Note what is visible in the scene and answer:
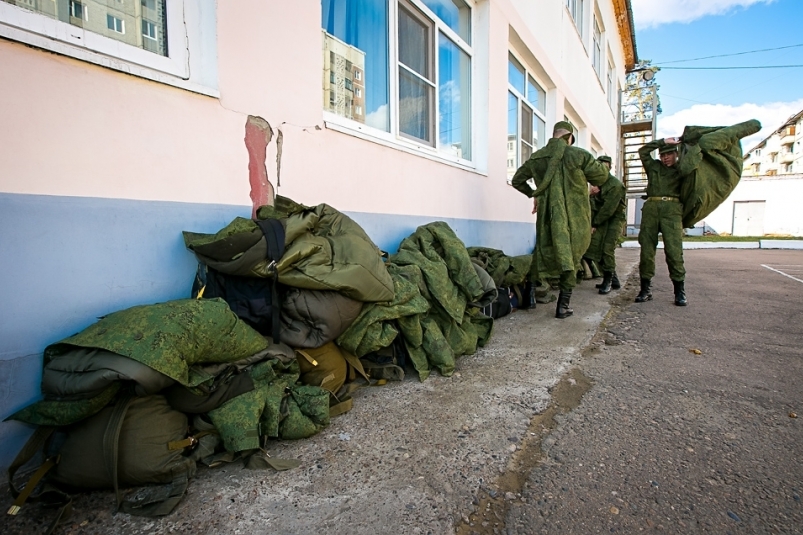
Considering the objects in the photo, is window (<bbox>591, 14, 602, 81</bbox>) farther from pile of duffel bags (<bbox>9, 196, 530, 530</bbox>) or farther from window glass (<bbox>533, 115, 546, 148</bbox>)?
pile of duffel bags (<bbox>9, 196, 530, 530</bbox>)

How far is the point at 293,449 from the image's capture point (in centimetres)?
171

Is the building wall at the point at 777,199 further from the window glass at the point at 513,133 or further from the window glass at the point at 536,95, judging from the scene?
the window glass at the point at 513,133

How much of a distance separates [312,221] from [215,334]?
→ 74 cm

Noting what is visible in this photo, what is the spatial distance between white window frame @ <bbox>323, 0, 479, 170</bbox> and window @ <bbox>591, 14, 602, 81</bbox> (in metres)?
8.31

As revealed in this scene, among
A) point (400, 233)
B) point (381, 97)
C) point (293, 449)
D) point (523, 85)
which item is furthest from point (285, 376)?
point (523, 85)

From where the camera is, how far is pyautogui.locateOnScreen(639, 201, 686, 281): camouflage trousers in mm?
4492

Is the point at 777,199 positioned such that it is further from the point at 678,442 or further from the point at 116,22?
the point at 116,22

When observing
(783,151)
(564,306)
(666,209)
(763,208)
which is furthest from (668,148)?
(783,151)

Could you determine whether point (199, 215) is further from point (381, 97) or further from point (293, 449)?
point (381, 97)

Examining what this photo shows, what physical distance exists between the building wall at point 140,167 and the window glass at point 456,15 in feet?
6.81

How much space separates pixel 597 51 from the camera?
11867 mm

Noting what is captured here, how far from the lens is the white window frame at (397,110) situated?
10.0 ft

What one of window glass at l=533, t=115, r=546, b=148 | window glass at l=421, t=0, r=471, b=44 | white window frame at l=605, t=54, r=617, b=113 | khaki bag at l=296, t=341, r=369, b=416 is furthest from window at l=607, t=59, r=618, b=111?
khaki bag at l=296, t=341, r=369, b=416

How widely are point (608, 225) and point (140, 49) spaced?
18.0 feet
